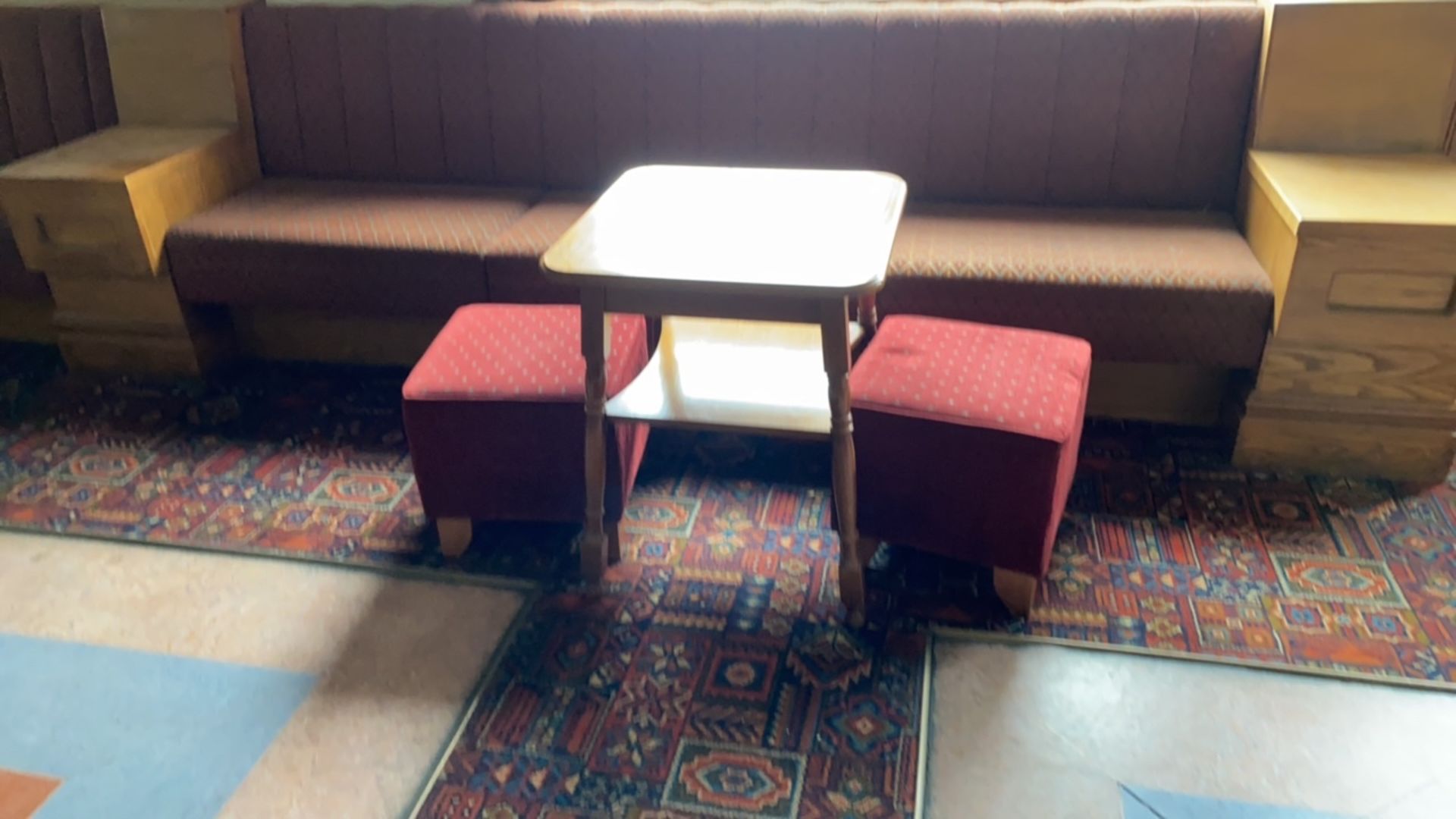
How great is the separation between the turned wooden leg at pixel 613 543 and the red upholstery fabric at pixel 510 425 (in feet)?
0.08

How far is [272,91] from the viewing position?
107 inches

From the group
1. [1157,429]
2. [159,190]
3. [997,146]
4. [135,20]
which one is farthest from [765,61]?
[135,20]

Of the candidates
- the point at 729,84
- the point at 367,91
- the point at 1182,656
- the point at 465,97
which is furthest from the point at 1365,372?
the point at 367,91

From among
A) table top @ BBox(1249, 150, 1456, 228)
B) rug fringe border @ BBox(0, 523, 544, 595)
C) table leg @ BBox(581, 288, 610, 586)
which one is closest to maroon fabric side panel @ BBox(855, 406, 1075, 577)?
table leg @ BBox(581, 288, 610, 586)

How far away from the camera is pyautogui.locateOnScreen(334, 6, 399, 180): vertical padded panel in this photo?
8.64ft

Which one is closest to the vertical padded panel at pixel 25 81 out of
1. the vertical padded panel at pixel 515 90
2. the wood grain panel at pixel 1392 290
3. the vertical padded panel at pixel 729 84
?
the vertical padded panel at pixel 515 90

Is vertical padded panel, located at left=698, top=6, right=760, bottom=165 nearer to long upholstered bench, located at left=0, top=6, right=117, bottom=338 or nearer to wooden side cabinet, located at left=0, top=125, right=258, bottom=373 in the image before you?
wooden side cabinet, located at left=0, top=125, right=258, bottom=373

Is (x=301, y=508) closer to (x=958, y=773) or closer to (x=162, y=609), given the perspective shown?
(x=162, y=609)

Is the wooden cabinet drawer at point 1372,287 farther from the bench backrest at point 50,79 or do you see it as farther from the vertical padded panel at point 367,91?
the bench backrest at point 50,79

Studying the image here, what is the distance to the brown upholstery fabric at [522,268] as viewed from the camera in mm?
2266

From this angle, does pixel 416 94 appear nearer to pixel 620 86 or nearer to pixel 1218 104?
pixel 620 86

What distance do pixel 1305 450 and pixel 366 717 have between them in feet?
5.81

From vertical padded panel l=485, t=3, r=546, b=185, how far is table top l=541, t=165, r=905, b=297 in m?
0.70

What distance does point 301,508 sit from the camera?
6.94 ft
